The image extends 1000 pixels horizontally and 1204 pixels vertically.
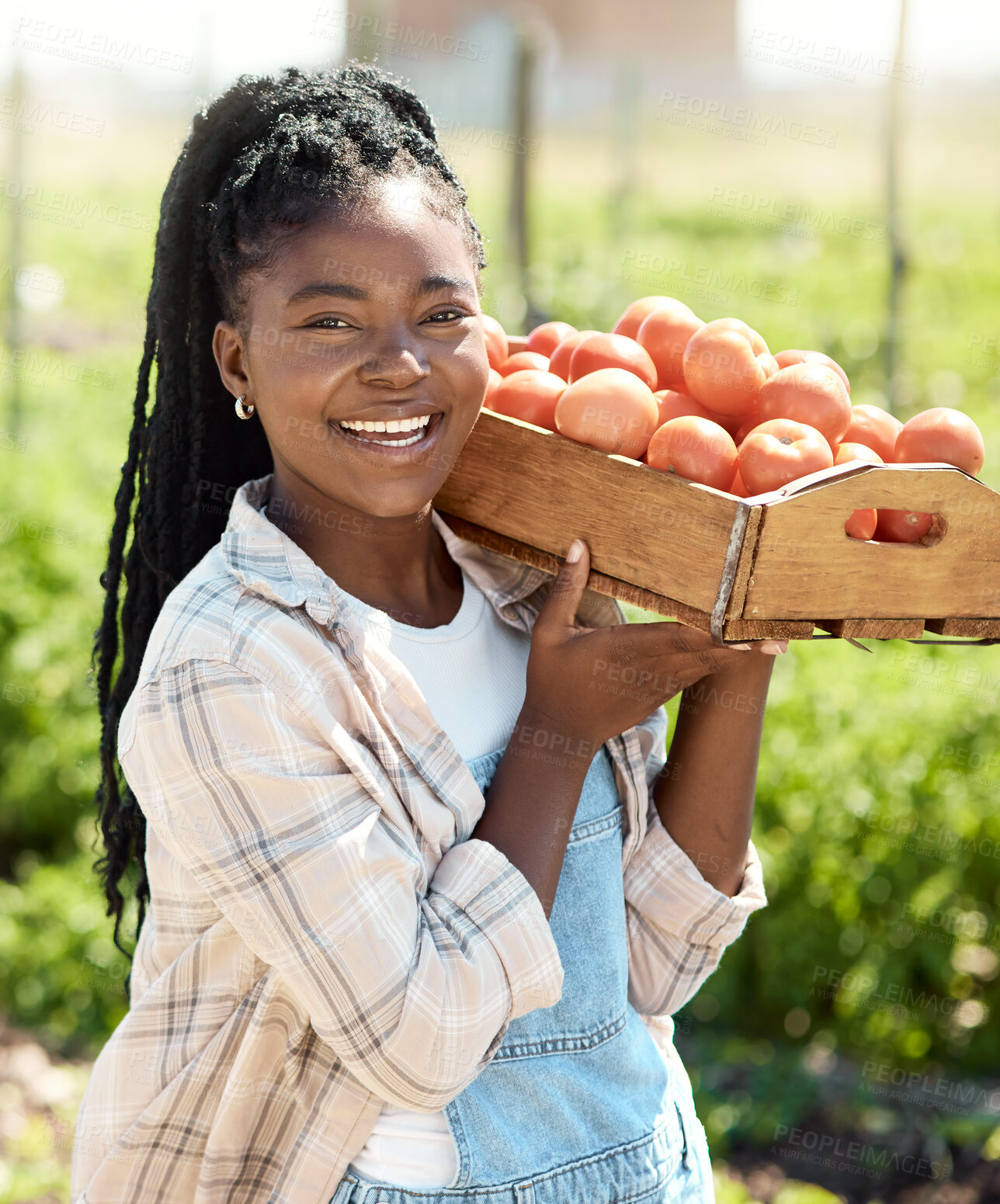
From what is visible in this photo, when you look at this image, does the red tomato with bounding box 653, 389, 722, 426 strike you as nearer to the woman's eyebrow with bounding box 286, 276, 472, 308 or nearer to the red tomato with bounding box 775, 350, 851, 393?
the red tomato with bounding box 775, 350, 851, 393

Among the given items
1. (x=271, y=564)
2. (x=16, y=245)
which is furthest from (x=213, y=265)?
(x=16, y=245)

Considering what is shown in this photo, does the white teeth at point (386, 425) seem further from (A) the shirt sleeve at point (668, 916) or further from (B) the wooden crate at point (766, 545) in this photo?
(A) the shirt sleeve at point (668, 916)

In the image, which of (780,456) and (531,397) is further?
(531,397)

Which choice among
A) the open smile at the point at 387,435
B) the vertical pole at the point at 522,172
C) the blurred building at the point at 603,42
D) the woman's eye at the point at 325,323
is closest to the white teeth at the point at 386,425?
the open smile at the point at 387,435

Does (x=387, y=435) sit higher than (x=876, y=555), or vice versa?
(x=387, y=435)

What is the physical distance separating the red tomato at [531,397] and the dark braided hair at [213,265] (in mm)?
190

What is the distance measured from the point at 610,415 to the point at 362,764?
62cm

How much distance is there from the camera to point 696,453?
1675mm

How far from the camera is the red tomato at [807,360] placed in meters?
1.83

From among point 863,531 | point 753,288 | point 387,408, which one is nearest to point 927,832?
point 863,531

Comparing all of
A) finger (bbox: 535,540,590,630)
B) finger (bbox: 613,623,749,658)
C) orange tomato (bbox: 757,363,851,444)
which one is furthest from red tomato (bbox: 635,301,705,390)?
finger (bbox: 613,623,749,658)

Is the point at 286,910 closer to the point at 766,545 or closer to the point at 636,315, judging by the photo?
the point at 766,545

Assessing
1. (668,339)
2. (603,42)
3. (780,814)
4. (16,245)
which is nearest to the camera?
(668,339)

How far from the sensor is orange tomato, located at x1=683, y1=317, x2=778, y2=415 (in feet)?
6.06
